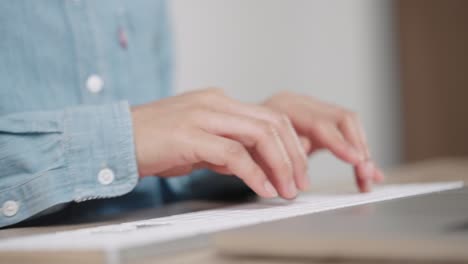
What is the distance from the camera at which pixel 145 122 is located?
68 cm

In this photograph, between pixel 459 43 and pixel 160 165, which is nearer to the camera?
pixel 160 165

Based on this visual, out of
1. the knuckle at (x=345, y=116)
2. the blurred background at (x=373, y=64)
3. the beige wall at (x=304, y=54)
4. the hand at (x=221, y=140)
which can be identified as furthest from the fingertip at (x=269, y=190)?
the blurred background at (x=373, y=64)

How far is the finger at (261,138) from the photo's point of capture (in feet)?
2.22

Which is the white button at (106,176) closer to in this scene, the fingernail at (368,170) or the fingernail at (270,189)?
the fingernail at (270,189)

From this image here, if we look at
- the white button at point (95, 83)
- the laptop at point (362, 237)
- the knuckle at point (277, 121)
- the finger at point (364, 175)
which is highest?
the white button at point (95, 83)

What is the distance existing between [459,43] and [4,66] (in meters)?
1.62

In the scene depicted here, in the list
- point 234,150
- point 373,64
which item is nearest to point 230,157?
point 234,150

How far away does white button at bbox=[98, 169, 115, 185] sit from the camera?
2.20ft

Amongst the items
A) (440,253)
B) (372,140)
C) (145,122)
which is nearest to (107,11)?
(145,122)

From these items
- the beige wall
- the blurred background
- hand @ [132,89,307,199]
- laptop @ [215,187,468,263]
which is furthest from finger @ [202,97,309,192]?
the blurred background

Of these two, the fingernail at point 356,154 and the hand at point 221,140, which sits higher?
the hand at point 221,140

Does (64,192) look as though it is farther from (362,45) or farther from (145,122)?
(362,45)

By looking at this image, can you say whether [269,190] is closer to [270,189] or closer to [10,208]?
[270,189]

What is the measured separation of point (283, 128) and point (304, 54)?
134cm
